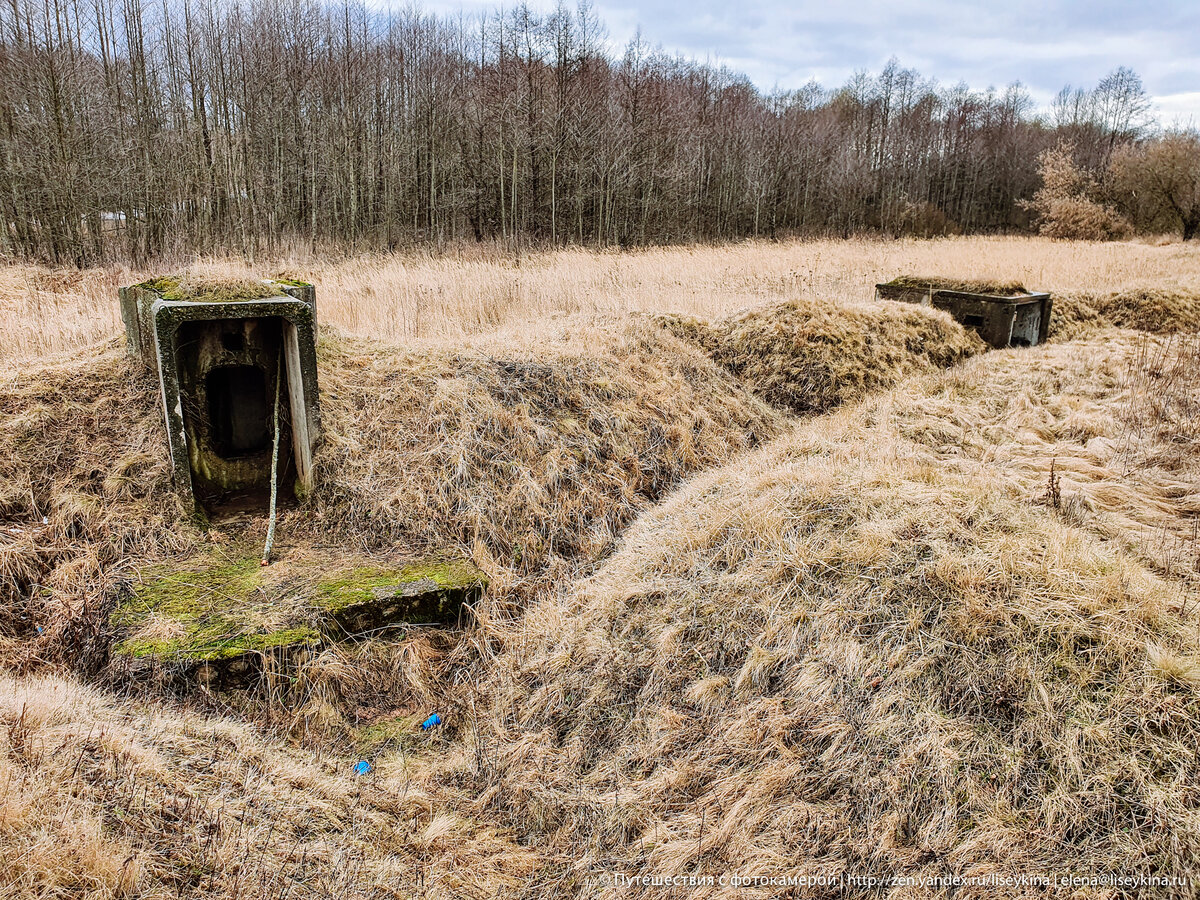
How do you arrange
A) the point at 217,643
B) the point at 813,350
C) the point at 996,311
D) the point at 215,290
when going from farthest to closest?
1. the point at 996,311
2. the point at 813,350
3. the point at 215,290
4. the point at 217,643

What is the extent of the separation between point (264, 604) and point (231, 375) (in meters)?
1.89

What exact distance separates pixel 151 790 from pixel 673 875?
6.44 ft

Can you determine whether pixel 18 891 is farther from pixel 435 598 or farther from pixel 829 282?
pixel 829 282

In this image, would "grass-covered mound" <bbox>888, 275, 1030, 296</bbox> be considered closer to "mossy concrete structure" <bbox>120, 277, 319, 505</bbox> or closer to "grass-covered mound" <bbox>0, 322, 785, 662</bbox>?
"grass-covered mound" <bbox>0, 322, 785, 662</bbox>

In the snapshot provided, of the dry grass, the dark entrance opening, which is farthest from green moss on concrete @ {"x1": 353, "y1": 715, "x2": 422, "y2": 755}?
the dark entrance opening

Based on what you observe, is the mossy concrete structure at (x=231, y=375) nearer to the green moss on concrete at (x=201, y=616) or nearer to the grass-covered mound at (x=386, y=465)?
the grass-covered mound at (x=386, y=465)

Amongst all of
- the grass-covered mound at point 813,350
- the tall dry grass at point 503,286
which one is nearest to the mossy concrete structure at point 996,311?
the tall dry grass at point 503,286

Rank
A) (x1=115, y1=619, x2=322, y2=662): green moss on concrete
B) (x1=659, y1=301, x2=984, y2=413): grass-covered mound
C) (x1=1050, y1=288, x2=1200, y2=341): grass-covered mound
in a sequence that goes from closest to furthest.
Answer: (x1=115, y1=619, x2=322, y2=662): green moss on concrete < (x1=659, y1=301, x2=984, y2=413): grass-covered mound < (x1=1050, y1=288, x2=1200, y2=341): grass-covered mound

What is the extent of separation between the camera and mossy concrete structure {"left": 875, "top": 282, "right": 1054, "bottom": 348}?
9773 mm

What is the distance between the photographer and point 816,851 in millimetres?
2561

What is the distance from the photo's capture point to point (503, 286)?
9.43 m

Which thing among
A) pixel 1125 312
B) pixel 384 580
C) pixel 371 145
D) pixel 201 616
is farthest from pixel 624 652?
pixel 371 145

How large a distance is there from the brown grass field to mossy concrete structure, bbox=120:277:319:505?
308 millimetres

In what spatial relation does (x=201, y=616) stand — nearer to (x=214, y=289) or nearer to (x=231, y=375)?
(x=231, y=375)
